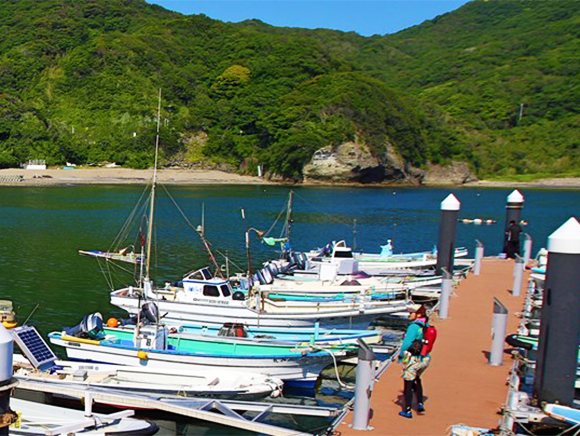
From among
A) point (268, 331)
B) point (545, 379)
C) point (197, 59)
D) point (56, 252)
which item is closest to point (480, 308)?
point (268, 331)

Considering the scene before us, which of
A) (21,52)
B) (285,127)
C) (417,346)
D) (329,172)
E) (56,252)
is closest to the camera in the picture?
(417,346)

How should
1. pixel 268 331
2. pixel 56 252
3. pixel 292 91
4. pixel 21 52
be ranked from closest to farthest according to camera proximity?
pixel 268 331
pixel 56 252
pixel 292 91
pixel 21 52

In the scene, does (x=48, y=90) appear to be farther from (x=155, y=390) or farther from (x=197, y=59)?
(x=155, y=390)

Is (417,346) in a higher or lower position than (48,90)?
lower

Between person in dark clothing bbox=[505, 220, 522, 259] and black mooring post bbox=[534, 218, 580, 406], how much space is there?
57.5 ft

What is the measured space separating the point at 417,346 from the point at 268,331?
32.2ft

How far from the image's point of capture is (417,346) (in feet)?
32.9

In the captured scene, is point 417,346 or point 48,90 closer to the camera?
point 417,346

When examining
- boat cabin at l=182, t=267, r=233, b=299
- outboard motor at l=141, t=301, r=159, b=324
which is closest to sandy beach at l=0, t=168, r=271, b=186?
boat cabin at l=182, t=267, r=233, b=299

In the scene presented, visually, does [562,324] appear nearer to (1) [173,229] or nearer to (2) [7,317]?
(2) [7,317]

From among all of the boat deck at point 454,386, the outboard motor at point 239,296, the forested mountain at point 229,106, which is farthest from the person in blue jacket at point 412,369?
the forested mountain at point 229,106

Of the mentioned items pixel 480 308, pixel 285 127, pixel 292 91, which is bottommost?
pixel 480 308

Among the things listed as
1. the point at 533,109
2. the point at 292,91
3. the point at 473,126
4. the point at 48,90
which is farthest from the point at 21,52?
the point at 533,109

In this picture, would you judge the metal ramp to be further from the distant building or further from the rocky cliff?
the distant building
